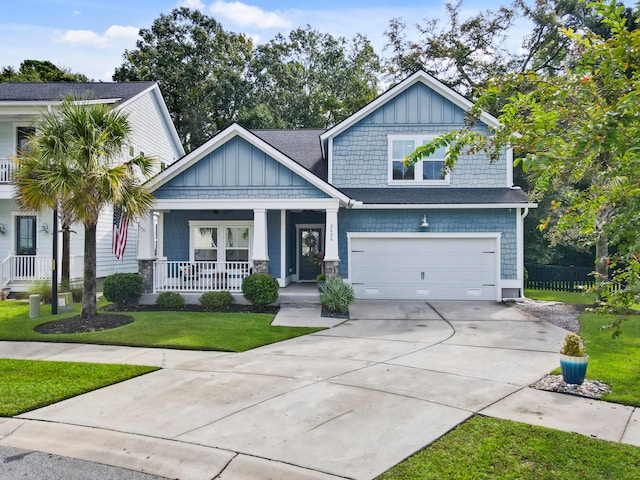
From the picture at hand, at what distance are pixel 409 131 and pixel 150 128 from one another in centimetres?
1222

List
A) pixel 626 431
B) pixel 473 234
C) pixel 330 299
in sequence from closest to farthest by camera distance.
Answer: pixel 626 431
pixel 330 299
pixel 473 234

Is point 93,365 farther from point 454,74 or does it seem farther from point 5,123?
point 454,74

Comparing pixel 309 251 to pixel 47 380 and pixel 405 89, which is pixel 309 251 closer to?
pixel 405 89

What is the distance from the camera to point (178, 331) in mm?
9961

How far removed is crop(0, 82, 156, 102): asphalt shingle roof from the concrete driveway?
35.8ft

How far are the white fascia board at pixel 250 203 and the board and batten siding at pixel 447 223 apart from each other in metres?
2.19

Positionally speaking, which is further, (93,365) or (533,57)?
(533,57)

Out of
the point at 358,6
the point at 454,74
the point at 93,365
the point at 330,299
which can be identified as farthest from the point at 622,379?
the point at 454,74

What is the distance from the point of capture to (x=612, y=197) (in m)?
4.02

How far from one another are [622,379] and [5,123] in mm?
19635

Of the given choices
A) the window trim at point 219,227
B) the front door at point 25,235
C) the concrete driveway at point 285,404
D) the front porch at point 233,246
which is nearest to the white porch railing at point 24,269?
the front door at point 25,235

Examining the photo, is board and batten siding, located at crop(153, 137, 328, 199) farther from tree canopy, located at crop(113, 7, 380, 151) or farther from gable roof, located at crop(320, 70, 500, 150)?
tree canopy, located at crop(113, 7, 380, 151)

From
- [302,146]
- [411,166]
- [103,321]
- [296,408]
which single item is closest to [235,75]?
[302,146]

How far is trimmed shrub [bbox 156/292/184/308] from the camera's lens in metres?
12.9
